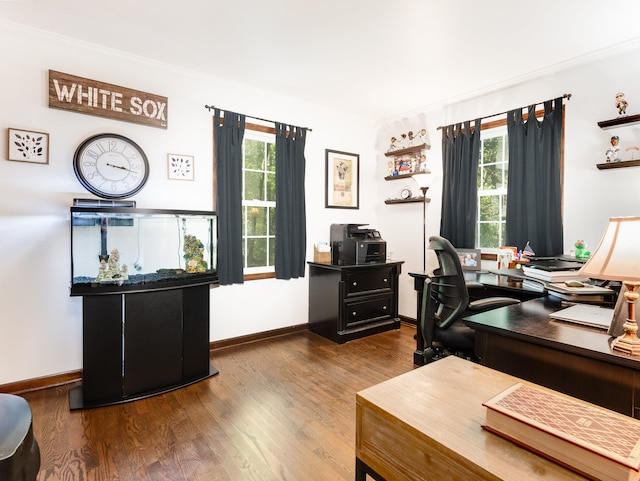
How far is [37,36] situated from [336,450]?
352cm

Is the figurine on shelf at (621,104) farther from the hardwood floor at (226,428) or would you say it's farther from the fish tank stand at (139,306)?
the fish tank stand at (139,306)

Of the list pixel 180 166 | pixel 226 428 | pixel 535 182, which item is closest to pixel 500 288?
pixel 535 182

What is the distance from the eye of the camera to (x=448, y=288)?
2180 millimetres

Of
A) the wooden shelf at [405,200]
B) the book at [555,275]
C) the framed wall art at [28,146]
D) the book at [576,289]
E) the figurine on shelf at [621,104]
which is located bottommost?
the book at [576,289]

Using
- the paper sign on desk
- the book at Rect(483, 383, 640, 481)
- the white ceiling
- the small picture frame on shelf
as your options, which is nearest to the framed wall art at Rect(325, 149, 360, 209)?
the white ceiling

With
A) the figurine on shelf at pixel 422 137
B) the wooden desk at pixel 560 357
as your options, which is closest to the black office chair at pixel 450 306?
the wooden desk at pixel 560 357

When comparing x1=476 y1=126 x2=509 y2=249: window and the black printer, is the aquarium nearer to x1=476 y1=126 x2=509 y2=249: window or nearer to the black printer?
the black printer

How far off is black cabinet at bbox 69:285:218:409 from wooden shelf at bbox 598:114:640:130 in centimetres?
350

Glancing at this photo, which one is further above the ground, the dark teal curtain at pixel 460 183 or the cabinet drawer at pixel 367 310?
the dark teal curtain at pixel 460 183

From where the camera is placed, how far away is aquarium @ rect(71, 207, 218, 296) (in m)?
2.24

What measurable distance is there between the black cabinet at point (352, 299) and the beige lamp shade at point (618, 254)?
8.35ft

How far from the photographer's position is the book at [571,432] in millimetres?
626

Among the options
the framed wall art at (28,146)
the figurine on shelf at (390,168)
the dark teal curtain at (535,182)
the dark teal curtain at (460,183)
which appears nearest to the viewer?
the framed wall art at (28,146)

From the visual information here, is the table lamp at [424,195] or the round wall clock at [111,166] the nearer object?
the round wall clock at [111,166]
